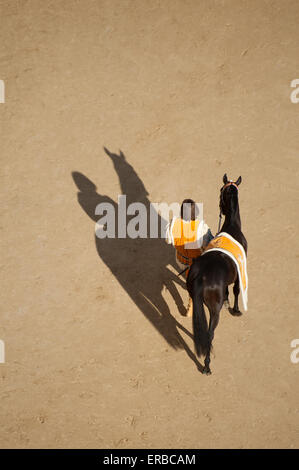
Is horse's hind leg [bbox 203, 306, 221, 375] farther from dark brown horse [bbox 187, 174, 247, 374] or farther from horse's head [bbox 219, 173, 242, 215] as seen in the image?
horse's head [bbox 219, 173, 242, 215]

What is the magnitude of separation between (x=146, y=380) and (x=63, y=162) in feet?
14.1

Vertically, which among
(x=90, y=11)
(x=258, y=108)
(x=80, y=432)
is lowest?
(x=80, y=432)

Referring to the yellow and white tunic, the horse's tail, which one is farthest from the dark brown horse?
the yellow and white tunic

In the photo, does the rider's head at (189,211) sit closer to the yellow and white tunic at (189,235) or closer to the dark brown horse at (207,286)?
the yellow and white tunic at (189,235)

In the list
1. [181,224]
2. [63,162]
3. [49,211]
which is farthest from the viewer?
[63,162]

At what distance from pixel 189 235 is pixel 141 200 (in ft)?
7.13

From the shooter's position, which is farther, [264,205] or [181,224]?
[264,205]

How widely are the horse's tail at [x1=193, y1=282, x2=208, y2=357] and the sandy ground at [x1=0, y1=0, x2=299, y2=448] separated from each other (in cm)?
68

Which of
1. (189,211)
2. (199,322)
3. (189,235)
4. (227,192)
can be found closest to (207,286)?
(199,322)

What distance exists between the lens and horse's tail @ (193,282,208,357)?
15.4ft

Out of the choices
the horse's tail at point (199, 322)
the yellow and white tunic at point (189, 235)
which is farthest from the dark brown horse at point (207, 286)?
the yellow and white tunic at point (189, 235)
